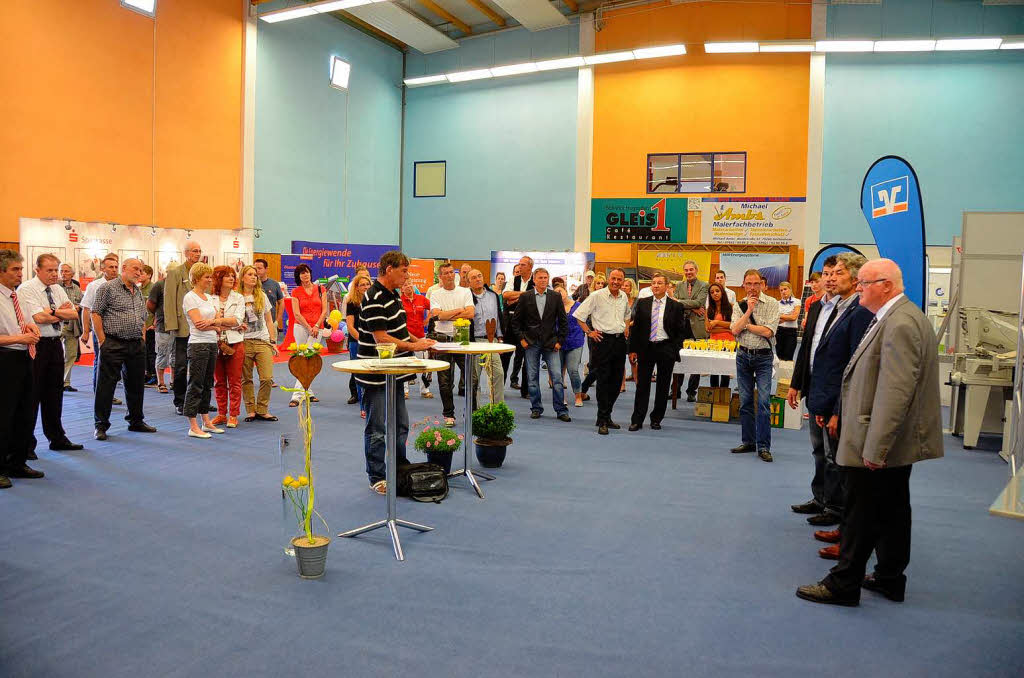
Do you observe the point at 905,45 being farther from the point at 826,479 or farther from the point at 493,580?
the point at 493,580

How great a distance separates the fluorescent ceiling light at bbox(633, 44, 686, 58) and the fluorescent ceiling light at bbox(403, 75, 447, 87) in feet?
15.1

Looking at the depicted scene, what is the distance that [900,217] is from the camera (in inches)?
224

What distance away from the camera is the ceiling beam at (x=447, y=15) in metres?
16.6

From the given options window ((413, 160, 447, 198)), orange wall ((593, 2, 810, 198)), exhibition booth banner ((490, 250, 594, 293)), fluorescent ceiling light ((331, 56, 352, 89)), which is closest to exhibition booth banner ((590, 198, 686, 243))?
orange wall ((593, 2, 810, 198))

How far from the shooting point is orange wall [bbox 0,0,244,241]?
10.8 metres

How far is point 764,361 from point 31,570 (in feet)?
17.0

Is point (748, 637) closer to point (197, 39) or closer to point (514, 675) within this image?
point (514, 675)

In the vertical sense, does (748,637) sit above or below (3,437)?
below

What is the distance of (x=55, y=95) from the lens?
1125cm

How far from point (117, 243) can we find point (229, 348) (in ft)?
20.8

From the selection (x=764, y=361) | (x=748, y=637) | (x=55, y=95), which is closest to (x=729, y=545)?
(x=748, y=637)

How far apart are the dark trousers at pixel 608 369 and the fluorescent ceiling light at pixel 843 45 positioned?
10.0 metres

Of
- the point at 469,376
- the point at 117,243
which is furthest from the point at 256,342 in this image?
the point at 117,243

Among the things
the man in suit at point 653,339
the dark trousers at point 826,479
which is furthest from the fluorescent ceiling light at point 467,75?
the dark trousers at point 826,479
